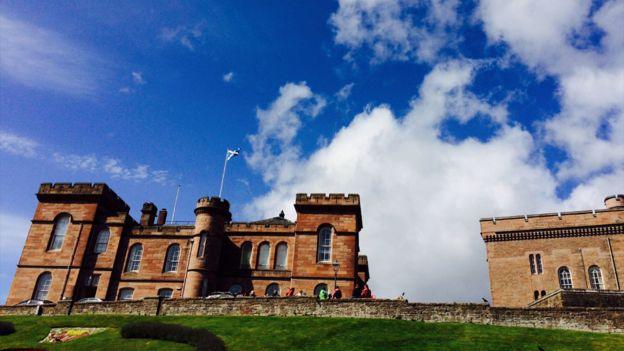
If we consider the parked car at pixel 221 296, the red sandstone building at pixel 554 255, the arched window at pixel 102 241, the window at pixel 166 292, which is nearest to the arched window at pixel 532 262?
the red sandstone building at pixel 554 255

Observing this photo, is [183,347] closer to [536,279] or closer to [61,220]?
[61,220]

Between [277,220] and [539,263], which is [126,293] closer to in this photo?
[277,220]

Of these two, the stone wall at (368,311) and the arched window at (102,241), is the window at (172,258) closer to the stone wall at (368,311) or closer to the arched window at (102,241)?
the arched window at (102,241)

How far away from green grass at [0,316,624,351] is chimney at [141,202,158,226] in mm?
18310

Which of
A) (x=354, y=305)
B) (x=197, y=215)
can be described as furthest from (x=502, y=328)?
(x=197, y=215)

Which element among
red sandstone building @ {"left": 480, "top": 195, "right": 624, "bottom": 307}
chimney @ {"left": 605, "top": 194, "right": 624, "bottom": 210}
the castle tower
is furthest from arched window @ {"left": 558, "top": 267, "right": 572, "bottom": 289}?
the castle tower

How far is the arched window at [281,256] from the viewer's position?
41812 millimetres

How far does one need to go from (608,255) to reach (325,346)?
30122 mm

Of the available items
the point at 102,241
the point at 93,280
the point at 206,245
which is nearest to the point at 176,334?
the point at 206,245

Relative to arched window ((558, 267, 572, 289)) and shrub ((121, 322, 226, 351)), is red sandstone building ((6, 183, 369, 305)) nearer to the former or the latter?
shrub ((121, 322, 226, 351))

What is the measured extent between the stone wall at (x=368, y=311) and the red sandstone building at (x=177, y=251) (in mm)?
8073

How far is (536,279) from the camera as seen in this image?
41.2m

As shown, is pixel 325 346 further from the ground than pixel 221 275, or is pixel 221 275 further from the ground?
pixel 221 275

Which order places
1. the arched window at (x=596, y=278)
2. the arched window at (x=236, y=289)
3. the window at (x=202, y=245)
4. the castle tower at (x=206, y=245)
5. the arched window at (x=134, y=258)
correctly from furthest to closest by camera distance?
the arched window at (x=134, y=258) < the arched window at (x=236, y=289) < the window at (x=202, y=245) < the arched window at (x=596, y=278) < the castle tower at (x=206, y=245)
